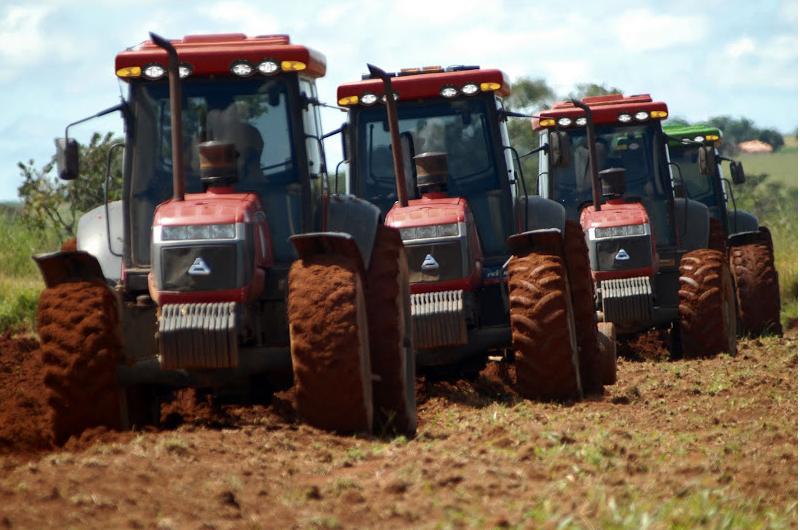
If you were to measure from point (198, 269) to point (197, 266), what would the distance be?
0.02 m

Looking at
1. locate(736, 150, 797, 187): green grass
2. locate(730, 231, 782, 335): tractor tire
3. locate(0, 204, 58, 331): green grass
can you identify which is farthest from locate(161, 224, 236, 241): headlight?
locate(736, 150, 797, 187): green grass

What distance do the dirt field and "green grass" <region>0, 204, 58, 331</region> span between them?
960cm

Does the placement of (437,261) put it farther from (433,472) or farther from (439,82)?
(433,472)

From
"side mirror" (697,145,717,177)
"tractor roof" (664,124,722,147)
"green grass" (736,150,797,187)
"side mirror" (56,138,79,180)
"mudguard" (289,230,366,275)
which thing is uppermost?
"side mirror" (56,138,79,180)

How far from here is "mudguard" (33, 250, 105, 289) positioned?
8.44 meters

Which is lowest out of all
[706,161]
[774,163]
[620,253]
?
[774,163]

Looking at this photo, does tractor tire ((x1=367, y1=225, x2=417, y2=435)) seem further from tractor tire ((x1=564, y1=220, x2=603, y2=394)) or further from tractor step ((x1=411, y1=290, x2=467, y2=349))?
tractor tire ((x1=564, y1=220, x2=603, y2=394))

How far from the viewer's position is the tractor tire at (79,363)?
26.6 feet

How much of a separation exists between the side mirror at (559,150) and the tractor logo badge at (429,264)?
1.32 meters

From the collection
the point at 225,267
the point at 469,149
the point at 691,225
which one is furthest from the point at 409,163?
the point at 691,225

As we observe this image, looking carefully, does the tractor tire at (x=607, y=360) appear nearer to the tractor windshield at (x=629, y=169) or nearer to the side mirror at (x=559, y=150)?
the side mirror at (x=559, y=150)

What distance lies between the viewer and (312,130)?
9.41 m

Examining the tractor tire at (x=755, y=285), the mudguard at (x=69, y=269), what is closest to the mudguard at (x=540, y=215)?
the mudguard at (x=69, y=269)

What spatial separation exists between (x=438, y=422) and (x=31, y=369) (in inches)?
179
